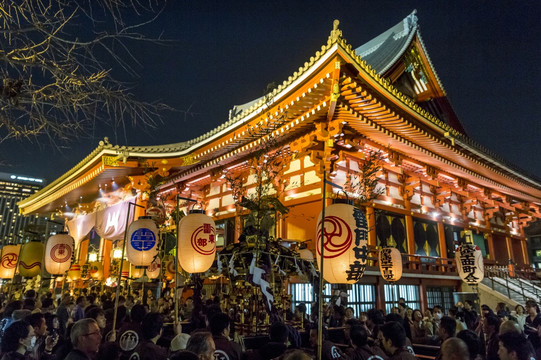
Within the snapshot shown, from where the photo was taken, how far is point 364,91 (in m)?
9.97

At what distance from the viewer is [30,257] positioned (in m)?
13.2

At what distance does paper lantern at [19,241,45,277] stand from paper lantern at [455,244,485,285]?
50.1ft

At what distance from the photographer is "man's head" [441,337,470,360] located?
2867 millimetres

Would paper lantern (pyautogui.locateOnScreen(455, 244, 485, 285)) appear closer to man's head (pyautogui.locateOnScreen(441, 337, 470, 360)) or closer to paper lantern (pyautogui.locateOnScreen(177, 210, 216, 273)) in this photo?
paper lantern (pyautogui.locateOnScreen(177, 210, 216, 273))

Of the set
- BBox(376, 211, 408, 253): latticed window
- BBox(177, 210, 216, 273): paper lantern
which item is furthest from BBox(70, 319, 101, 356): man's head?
BBox(376, 211, 408, 253): latticed window

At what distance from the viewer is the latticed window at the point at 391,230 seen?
13.9 m

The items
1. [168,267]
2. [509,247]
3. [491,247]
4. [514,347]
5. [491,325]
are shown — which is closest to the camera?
[514,347]

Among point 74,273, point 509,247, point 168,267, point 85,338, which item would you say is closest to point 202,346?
point 85,338

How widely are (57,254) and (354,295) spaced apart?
1100 cm

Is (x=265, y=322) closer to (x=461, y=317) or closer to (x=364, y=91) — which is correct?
(x=461, y=317)

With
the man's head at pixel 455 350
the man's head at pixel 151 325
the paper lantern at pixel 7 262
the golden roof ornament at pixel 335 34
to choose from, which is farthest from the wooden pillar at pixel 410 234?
the paper lantern at pixel 7 262

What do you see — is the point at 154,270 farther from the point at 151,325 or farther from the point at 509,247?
the point at 509,247

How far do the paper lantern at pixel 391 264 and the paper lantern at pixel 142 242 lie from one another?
712 cm

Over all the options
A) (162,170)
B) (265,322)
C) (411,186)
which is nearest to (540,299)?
(411,186)
